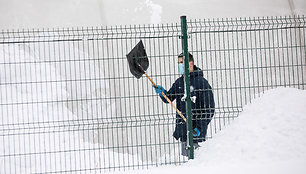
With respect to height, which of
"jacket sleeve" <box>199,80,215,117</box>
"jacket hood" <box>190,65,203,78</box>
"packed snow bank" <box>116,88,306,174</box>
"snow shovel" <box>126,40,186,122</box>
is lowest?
"packed snow bank" <box>116,88,306,174</box>

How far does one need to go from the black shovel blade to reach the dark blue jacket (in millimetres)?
564

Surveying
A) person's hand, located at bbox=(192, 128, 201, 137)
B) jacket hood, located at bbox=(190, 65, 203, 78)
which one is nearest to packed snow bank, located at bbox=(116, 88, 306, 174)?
person's hand, located at bbox=(192, 128, 201, 137)

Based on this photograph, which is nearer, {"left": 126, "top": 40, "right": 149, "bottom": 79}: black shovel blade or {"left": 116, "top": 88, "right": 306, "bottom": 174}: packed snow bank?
{"left": 116, "top": 88, "right": 306, "bottom": 174}: packed snow bank

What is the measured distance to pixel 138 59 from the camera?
5.89 m

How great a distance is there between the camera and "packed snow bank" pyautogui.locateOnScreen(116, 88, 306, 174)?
4.91 meters

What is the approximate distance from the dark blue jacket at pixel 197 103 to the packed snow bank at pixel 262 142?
13.0 inches

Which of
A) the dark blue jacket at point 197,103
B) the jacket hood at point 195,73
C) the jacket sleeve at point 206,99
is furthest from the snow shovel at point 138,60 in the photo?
the jacket hood at point 195,73

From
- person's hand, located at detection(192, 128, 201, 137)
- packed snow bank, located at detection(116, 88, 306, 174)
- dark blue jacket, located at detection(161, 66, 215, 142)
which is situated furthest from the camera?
person's hand, located at detection(192, 128, 201, 137)

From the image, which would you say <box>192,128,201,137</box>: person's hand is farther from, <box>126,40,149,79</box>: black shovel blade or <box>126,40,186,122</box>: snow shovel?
<box>126,40,149,79</box>: black shovel blade

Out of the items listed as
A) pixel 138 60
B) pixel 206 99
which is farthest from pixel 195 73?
pixel 138 60

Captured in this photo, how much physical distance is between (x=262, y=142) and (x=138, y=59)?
2121 mm

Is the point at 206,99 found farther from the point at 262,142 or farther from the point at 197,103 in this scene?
the point at 262,142

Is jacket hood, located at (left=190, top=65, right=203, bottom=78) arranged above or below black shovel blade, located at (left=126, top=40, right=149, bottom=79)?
below

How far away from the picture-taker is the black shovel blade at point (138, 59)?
5.81m
